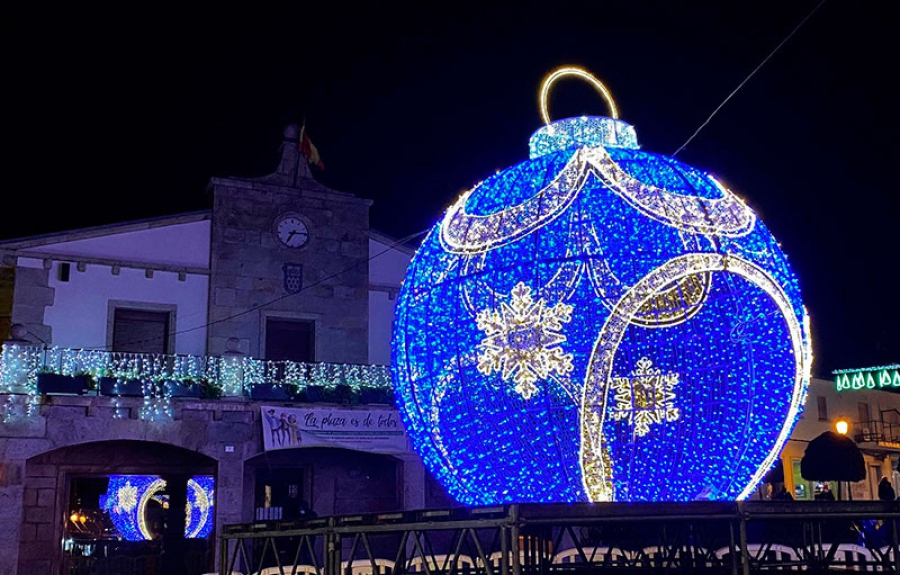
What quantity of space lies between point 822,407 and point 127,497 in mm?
21152

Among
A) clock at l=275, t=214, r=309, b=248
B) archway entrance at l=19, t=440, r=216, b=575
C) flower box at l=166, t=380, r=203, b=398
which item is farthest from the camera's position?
clock at l=275, t=214, r=309, b=248

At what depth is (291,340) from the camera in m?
21.5

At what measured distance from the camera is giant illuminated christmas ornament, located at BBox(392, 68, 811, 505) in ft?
26.2

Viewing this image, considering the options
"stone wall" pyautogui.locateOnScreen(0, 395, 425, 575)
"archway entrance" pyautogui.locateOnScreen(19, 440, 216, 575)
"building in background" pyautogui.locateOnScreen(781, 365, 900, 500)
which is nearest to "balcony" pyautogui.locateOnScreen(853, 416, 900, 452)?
"building in background" pyautogui.locateOnScreen(781, 365, 900, 500)

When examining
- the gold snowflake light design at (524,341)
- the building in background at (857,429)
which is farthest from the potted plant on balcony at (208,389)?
the building in background at (857,429)

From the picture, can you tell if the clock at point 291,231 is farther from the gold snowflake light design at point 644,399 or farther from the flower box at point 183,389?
the gold snowflake light design at point 644,399

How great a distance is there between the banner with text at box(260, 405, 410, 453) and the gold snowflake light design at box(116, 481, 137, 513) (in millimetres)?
4923

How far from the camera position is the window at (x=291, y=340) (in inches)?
841

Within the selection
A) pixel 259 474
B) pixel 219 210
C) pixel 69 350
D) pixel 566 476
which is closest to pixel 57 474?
pixel 69 350

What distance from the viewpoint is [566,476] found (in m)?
8.04

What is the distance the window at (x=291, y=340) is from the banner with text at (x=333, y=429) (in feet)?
6.91

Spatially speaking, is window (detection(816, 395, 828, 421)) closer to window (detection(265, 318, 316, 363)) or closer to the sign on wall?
the sign on wall

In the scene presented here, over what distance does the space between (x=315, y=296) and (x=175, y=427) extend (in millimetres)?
4489

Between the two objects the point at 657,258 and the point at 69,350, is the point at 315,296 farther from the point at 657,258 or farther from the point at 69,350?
Result: the point at 657,258
